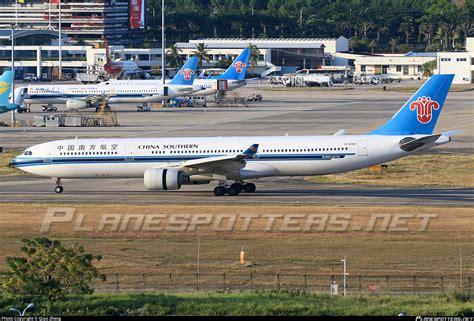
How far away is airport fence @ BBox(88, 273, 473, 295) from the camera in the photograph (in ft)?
124

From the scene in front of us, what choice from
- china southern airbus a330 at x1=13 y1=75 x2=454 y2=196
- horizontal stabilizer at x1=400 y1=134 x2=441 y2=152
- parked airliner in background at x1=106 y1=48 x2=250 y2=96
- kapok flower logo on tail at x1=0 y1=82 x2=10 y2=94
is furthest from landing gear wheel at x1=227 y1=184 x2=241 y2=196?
parked airliner in background at x1=106 y1=48 x2=250 y2=96

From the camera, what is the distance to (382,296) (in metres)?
35.1

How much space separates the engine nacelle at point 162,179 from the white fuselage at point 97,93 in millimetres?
74130

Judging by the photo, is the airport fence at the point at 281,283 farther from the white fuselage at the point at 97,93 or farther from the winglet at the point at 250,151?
the white fuselage at the point at 97,93

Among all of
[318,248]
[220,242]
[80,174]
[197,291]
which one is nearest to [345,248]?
[318,248]

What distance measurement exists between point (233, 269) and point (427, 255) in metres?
7.91

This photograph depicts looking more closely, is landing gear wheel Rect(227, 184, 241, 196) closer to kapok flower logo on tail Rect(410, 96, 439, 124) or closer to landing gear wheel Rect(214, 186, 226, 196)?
landing gear wheel Rect(214, 186, 226, 196)

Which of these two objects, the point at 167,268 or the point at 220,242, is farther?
the point at 220,242

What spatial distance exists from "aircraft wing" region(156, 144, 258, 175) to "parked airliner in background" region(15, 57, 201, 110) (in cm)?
7228

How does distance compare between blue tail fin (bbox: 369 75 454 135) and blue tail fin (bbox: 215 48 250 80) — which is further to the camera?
blue tail fin (bbox: 215 48 250 80)

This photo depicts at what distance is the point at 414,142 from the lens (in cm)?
5738

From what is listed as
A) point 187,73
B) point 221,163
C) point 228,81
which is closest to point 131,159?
point 221,163

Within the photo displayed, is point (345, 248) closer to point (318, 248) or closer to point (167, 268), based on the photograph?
point (318, 248)

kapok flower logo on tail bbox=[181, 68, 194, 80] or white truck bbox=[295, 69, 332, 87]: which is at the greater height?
kapok flower logo on tail bbox=[181, 68, 194, 80]
